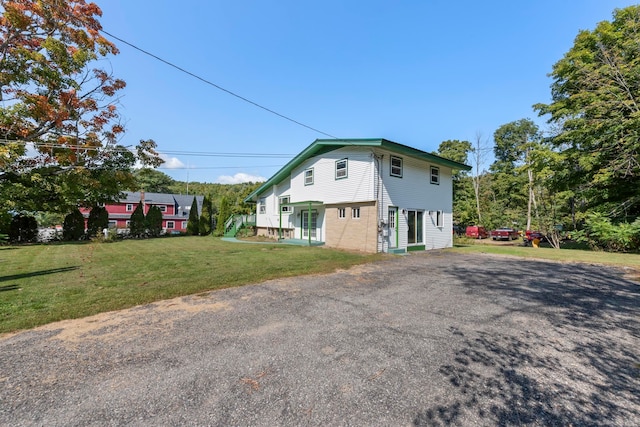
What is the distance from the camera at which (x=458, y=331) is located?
13.1 feet

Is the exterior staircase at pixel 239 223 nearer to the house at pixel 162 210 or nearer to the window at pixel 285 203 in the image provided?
the window at pixel 285 203

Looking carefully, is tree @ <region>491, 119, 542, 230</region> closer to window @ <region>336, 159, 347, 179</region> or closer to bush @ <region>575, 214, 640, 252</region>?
bush @ <region>575, 214, 640, 252</region>

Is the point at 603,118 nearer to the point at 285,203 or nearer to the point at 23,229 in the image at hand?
the point at 285,203

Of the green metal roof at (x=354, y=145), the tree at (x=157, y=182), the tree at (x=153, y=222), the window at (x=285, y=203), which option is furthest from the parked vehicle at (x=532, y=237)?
the tree at (x=157, y=182)

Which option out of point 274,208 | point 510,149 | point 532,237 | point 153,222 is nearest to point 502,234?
point 532,237

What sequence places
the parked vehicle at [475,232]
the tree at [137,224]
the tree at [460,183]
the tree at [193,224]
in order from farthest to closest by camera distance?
the tree at [460,183] < the tree at [193,224] < the parked vehicle at [475,232] < the tree at [137,224]

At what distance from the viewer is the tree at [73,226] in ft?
68.5

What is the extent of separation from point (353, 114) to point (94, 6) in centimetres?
1415

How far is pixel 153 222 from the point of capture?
25.5 meters

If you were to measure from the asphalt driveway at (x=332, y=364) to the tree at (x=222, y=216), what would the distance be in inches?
890

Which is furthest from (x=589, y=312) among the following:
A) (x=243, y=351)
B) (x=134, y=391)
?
(x=134, y=391)

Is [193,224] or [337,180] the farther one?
[193,224]

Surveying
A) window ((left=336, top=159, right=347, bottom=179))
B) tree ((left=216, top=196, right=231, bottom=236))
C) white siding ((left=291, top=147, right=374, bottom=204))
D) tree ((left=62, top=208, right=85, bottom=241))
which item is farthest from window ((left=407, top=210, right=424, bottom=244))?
tree ((left=62, top=208, right=85, bottom=241))

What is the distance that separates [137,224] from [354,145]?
21447 millimetres
